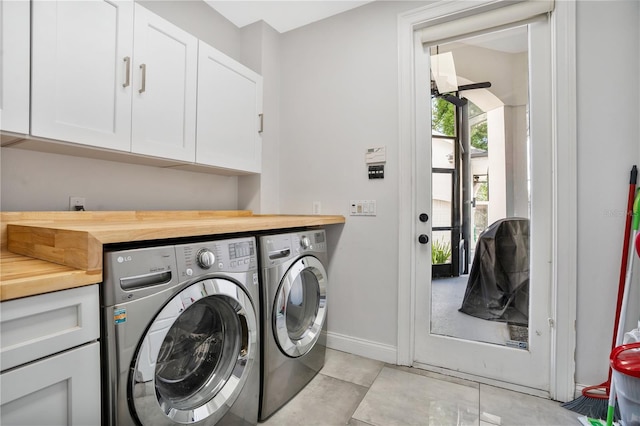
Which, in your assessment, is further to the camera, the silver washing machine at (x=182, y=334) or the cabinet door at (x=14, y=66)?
the cabinet door at (x=14, y=66)

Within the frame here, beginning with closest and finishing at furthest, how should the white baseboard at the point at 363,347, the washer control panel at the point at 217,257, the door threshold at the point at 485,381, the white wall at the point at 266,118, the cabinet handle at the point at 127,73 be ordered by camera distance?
the washer control panel at the point at 217,257, the cabinet handle at the point at 127,73, the door threshold at the point at 485,381, the white baseboard at the point at 363,347, the white wall at the point at 266,118

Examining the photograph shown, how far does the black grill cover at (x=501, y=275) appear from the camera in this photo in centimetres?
182

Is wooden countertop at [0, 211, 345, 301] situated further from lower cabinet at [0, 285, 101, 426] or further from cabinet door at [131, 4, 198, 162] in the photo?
cabinet door at [131, 4, 198, 162]

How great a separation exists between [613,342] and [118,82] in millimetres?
2756

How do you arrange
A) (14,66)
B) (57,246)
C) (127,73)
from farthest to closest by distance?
(127,73) < (14,66) < (57,246)

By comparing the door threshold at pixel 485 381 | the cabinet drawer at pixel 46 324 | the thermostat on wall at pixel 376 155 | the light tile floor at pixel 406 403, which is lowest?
the light tile floor at pixel 406 403

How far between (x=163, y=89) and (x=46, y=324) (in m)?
1.31

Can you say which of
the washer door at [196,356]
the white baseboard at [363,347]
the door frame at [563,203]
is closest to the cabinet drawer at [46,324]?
the washer door at [196,356]

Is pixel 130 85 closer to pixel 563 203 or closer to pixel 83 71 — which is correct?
pixel 83 71

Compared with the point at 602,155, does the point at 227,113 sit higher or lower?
higher

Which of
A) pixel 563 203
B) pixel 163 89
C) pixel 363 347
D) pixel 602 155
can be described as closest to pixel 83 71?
pixel 163 89

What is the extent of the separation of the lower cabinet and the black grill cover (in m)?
1.96

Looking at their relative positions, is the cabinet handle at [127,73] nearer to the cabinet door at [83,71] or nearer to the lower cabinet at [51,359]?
the cabinet door at [83,71]

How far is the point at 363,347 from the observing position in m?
2.15
